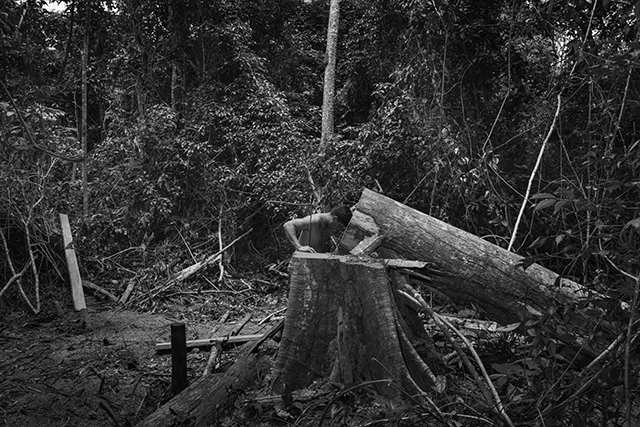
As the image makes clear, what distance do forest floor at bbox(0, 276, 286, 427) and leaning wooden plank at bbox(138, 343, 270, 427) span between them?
54 centimetres

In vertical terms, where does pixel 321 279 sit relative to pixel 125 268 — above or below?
above

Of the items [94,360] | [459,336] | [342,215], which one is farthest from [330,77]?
[459,336]

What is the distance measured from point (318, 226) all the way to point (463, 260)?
2012 millimetres

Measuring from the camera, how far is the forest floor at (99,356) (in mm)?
3904

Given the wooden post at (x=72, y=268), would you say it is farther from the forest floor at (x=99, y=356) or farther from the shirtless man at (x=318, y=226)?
the shirtless man at (x=318, y=226)

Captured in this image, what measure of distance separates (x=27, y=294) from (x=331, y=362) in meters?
5.37

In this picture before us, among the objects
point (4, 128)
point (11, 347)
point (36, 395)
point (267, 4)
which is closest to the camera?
point (36, 395)

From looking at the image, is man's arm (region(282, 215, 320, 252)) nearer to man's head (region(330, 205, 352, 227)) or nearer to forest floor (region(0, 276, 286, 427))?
man's head (region(330, 205, 352, 227))

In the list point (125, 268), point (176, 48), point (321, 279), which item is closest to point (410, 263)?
point (321, 279)

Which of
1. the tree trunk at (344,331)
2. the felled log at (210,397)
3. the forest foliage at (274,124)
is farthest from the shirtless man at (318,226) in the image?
the tree trunk at (344,331)

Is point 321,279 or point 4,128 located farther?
point 4,128

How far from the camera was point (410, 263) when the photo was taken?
11.9 ft

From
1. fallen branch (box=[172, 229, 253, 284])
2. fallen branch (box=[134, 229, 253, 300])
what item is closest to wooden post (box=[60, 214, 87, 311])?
fallen branch (box=[134, 229, 253, 300])

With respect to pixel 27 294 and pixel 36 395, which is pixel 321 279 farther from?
pixel 27 294
